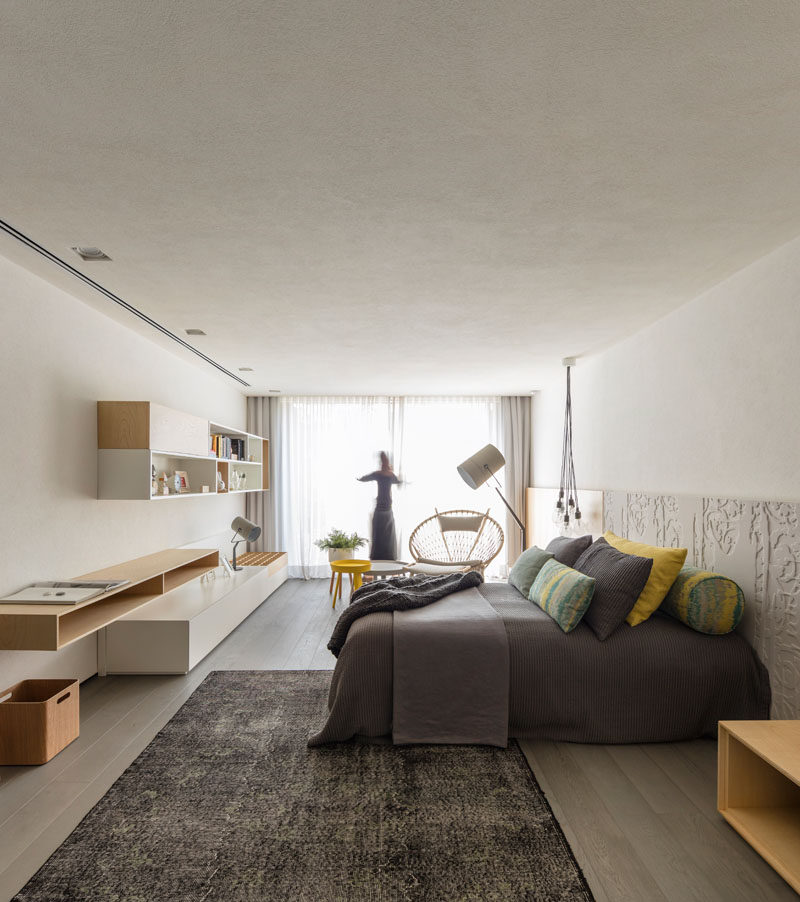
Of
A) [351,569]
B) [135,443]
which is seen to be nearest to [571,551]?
[351,569]

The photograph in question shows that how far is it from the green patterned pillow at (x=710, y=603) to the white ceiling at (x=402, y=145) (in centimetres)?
159

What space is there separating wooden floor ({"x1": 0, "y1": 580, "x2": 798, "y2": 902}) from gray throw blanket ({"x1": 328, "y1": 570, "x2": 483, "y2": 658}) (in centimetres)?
96

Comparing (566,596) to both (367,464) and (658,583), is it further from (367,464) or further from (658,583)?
(367,464)

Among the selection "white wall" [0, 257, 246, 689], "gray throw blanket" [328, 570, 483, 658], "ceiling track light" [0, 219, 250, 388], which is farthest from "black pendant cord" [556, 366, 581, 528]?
"white wall" [0, 257, 246, 689]

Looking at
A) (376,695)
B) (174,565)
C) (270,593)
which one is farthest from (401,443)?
(376,695)

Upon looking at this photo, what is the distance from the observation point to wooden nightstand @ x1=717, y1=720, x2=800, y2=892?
2.16 meters

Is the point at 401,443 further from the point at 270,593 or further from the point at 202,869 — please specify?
the point at 202,869

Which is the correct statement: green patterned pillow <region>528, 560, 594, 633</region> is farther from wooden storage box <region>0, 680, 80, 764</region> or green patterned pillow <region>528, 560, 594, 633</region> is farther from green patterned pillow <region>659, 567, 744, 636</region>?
wooden storage box <region>0, 680, 80, 764</region>

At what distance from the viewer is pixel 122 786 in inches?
101

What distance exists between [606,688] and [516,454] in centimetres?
488

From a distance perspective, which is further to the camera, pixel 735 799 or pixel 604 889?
pixel 735 799

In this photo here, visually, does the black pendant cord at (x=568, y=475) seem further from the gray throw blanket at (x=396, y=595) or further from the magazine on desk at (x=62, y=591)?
the magazine on desk at (x=62, y=591)

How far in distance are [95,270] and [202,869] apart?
272 cm

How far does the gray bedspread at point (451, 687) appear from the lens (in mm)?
2975
